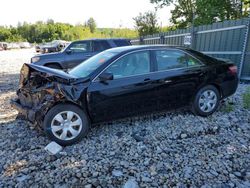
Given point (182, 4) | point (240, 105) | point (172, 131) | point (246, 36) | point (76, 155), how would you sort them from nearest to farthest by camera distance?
point (76, 155) < point (172, 131) < point (240, 105) < point (246, 36) < point (182, 4)

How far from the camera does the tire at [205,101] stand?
4379 millimetres

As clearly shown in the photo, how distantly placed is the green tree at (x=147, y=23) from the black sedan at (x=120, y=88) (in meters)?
19.1

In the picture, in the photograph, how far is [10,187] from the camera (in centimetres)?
260

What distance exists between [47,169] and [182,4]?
22.6 metres

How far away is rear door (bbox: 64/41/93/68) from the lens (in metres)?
8.34

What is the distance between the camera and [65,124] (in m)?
3.51

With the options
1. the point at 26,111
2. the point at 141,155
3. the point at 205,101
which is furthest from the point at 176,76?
the point at 26,111

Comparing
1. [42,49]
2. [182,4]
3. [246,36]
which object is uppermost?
[182,4]

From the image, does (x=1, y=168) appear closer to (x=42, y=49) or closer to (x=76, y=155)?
(x=76, y=155)

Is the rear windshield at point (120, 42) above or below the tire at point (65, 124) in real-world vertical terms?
above

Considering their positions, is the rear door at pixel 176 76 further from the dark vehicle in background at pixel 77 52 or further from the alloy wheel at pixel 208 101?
the dark vehicle in background at pixel 77 52

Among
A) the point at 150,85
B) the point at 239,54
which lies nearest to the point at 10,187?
the point at 150,85

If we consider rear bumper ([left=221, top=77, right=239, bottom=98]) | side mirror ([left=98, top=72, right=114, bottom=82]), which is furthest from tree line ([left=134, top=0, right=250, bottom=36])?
side mirror ([left=98, top=72, right=114, bottom=82])

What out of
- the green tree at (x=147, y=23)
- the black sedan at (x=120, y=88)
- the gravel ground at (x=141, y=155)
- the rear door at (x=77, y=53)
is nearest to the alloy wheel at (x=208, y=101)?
the black sedan at (x=120, y=88)
